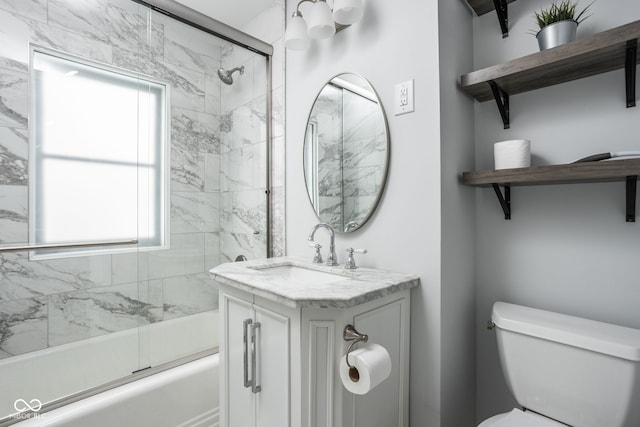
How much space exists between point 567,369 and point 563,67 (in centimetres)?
99

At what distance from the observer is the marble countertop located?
35.3 inches

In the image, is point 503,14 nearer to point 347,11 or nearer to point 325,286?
point 347,11

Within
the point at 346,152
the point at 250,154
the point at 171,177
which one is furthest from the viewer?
the point at 250,154

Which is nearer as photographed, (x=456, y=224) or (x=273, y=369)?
(x=273, y=369)

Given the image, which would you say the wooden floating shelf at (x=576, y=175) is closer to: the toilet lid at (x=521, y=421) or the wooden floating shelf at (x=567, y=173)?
the wooden floating shelf at (x=567, y=173)

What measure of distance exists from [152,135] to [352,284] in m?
1.28

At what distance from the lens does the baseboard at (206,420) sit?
144 cm

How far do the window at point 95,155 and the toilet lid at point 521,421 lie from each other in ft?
5.33

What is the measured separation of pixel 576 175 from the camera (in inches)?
36.6

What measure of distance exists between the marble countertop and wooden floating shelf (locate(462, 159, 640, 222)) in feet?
1.53

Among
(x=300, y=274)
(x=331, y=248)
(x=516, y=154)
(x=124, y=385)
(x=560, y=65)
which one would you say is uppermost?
(x=560, y=65)

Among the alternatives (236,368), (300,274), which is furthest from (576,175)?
(236,368)

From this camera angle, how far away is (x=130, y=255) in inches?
58.9

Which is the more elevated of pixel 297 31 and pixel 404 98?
pixel 297 31
